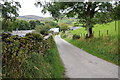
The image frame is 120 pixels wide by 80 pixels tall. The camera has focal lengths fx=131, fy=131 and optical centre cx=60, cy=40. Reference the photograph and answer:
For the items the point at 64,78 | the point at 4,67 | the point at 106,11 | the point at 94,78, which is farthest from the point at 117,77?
the point at 106,11

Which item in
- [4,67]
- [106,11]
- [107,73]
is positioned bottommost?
[107,73]

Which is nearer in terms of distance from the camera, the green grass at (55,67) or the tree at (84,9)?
the green grass at (55,67)

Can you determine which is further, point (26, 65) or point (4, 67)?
point (26, 65)

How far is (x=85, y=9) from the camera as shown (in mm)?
17703

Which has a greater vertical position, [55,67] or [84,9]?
[84,9]

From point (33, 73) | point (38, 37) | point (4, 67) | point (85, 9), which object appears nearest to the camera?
point (4, 67)

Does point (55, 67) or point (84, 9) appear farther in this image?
point (84, 9)

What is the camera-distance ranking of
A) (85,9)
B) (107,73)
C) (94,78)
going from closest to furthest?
(94,78) < (107,73) < (85,9)

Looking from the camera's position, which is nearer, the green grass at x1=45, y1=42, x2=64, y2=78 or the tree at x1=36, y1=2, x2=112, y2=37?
the green grass at x1=45, y1=42, x2=64, y2=78

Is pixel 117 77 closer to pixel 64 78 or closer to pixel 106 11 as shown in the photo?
pixel 64 78

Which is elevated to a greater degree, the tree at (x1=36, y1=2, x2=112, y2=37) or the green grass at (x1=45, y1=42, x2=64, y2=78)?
the tree at (x1=36, y1=2, x2=112, y2=37)

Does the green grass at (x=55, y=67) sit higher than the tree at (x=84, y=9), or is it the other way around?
the tree at (x=84, y=9)

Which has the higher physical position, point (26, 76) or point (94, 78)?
point (26, 76)

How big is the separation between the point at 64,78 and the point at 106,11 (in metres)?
13.0
